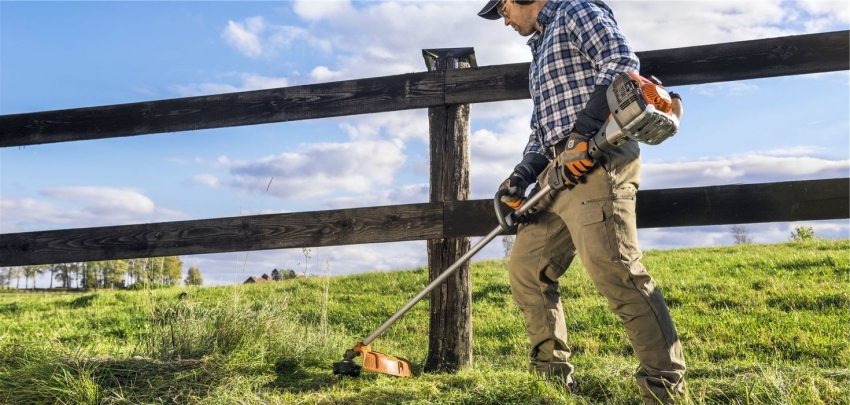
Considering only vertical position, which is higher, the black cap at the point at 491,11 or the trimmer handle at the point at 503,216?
the black cap at the point at 491,11

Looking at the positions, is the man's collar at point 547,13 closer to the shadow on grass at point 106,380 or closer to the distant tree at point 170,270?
the shadow on grass at point 106,380

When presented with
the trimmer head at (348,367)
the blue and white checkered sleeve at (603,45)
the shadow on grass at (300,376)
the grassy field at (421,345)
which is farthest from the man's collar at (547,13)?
the shadow on grass at (300,376)

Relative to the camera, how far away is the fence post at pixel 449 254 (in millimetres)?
4535

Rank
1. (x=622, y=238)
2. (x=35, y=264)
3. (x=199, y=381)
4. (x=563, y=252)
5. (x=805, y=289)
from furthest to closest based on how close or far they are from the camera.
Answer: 1. (x=805, y=289)
2. (x=35, y=264)
3. (x=199, y=381)
4. (x=563, y=252)
5. (x=622, y=238)

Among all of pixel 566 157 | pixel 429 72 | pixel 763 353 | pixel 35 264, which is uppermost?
pixel 429 72

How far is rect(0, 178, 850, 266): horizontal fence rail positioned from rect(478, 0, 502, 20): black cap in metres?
1.15

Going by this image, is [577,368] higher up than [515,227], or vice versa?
[515,227]

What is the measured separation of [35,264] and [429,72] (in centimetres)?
332

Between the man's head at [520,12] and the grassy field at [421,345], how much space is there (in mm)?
1922

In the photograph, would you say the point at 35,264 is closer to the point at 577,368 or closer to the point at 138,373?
the point at 138,373

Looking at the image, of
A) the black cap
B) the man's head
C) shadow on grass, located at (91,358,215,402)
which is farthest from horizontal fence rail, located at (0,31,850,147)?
shadow on grass, located at (91,358,215,402)

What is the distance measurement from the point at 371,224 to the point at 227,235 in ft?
3.44

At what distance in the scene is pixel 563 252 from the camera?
147 inches

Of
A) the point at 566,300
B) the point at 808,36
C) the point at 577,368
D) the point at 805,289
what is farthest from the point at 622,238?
the point at 805,289
